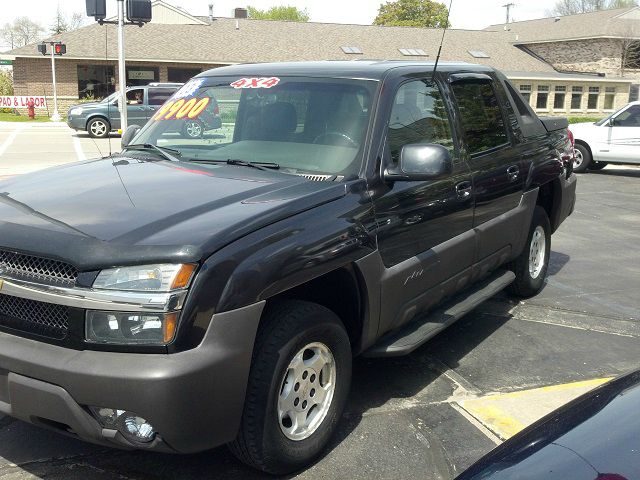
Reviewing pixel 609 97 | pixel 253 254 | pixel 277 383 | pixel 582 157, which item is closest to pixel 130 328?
pixel 253 254

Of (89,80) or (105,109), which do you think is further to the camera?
(89,80)

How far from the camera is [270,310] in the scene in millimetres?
3117

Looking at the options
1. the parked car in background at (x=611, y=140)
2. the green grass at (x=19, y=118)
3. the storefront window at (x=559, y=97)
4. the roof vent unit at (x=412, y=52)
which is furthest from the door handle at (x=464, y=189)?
the storefront window at (x=559, y=97)

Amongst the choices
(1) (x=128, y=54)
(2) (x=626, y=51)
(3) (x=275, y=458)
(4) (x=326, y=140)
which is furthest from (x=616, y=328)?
(2) (x=626, y=51)

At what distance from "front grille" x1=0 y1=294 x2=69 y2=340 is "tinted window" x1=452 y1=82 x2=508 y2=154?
2.92 meters

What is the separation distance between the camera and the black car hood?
2756 mm

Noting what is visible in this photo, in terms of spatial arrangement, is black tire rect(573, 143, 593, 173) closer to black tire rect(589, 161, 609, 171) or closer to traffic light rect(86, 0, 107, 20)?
black tire rect(589, 161, 609, 171)

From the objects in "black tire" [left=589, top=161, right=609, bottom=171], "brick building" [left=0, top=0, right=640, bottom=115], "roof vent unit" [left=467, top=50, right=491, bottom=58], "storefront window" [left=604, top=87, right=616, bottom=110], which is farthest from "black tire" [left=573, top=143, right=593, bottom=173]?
"storefront window" [left=604, top=87, right=616, bottom=110]

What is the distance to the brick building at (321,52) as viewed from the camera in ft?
115

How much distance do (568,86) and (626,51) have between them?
15.8 feet

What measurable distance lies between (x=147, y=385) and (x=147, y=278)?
40cm

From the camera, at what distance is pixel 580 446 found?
2.01 meters

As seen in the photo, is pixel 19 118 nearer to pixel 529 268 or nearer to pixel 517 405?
pixel 529 268

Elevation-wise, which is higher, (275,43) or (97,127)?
(275,43)
